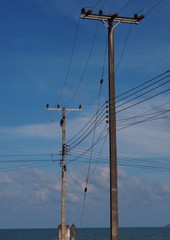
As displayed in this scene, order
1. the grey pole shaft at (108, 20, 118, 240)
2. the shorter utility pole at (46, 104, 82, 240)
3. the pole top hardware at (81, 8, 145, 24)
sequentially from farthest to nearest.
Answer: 1. the shorter utility pole at (46, 104, 82, 240)
2. the pole top hardware at (81, 8, 145, 24)
3. the grey pole shaft at (108, 20, 118, 240)

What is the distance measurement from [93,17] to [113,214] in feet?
27.7

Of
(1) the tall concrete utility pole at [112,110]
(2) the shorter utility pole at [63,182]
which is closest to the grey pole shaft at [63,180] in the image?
(2) the shorter utility pole at [63,182]

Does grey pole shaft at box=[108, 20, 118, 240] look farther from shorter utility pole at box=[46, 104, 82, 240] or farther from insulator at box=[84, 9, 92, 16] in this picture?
shorter utility pole at box=[46, 104, 82, 240]

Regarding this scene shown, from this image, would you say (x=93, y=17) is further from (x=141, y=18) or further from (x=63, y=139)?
(x=63, y=139)

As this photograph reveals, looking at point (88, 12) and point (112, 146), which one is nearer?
point (112, 146)

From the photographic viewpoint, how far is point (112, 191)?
753 inches

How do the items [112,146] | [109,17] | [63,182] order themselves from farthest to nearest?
[63,182], [109,17], [112,146]

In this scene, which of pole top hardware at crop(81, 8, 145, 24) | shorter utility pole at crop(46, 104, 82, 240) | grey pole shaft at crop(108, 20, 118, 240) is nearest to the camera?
grey pole shaft at crop(108, 20, 118, 240)

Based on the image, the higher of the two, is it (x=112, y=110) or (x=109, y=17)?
(x=109, y=17)

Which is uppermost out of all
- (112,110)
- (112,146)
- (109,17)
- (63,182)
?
(109,17)

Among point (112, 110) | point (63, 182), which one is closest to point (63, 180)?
point (63, 182)

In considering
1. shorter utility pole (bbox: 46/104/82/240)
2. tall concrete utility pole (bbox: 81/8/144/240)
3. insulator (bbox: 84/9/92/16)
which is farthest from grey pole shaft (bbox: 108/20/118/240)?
shorter utility pole (bbox: 46/104/82/240)

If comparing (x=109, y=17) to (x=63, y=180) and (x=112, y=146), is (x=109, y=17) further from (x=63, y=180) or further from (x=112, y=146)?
(x=63, y=180)

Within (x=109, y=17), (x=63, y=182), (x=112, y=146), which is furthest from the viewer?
(x=63, y=182)
